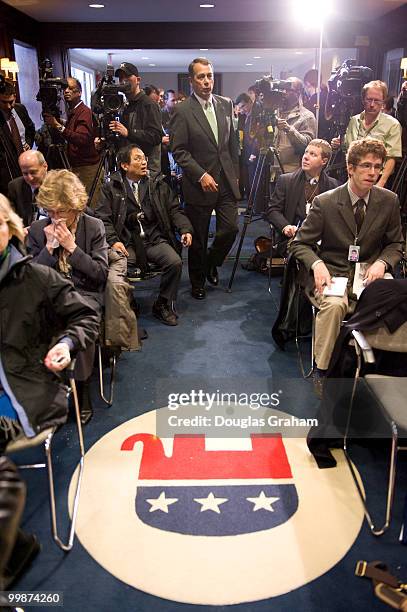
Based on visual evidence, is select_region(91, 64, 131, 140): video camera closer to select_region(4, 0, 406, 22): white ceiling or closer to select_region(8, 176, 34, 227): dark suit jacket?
select_region(8, 176, 34, 227): dark suit jacket

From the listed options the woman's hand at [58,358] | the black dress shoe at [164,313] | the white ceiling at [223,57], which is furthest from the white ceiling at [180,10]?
the woman's hand at [58,358]

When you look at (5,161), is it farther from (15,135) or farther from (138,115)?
(138,115)

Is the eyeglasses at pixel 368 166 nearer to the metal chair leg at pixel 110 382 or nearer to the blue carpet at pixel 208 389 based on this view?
the blue carpet at pixel 208 389

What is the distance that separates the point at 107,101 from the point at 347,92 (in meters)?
1.84

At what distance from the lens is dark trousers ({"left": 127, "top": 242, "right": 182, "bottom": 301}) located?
3842 millimetres

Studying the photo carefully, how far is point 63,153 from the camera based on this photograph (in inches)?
181

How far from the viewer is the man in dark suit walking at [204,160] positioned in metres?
4.11

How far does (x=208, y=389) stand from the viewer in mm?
3006

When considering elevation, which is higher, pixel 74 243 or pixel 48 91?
pixel 48 91

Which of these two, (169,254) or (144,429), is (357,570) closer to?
(144,429)

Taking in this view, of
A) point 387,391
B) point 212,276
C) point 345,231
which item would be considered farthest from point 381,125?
point 387,391

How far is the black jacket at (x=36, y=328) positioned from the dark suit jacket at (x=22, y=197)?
1964 millimetres

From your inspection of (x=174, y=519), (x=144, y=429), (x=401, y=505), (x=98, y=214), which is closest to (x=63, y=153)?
(x=98, y=214)

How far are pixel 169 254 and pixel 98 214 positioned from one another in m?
0.57
